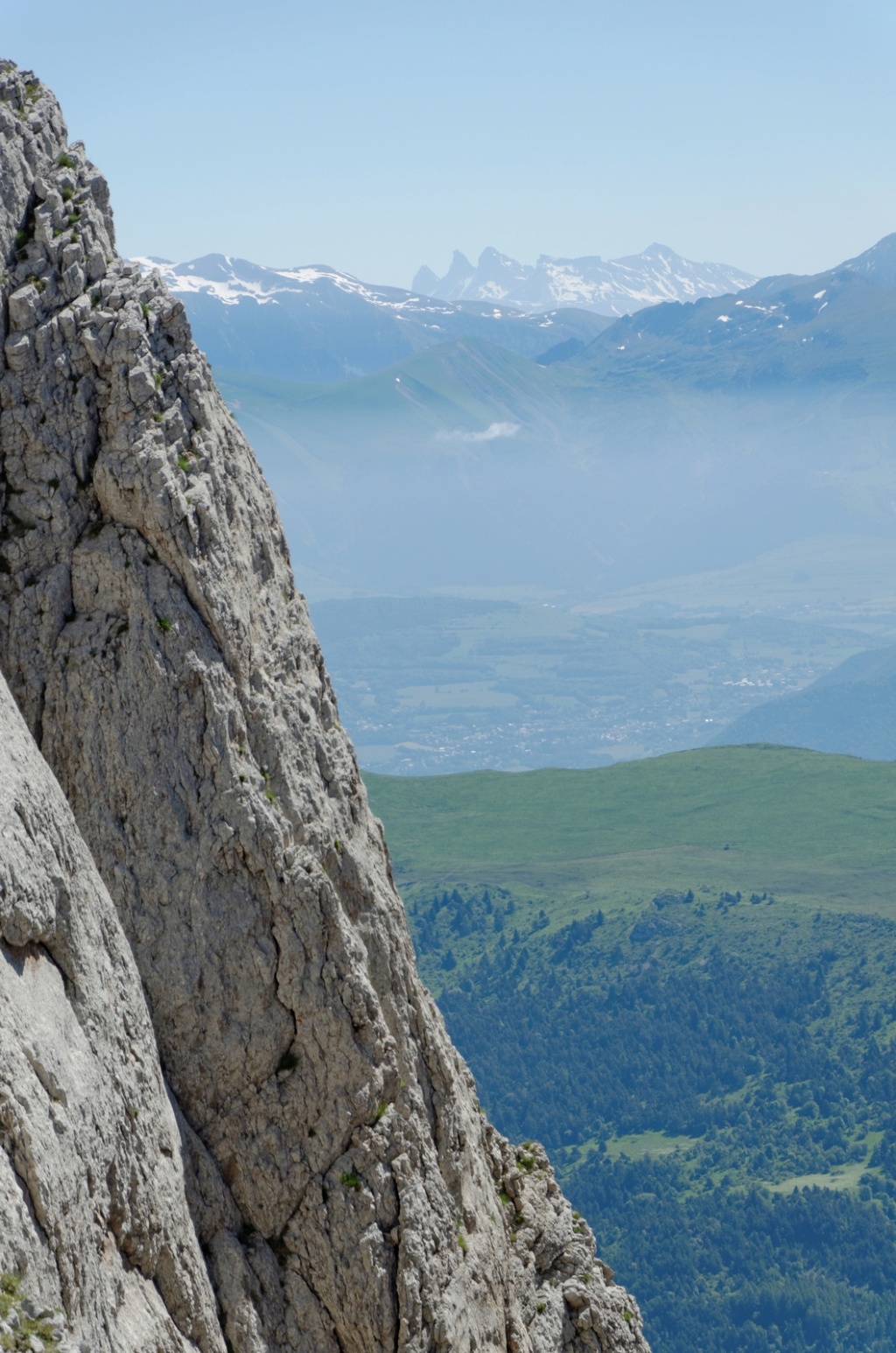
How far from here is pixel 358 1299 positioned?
20688mm

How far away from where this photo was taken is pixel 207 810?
20453 mm

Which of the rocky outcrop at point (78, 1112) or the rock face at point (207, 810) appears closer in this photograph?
the rocky outcrop at point (78, 1112)

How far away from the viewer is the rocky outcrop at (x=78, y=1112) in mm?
15766

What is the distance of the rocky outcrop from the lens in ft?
51.7

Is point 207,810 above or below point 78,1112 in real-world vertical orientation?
above

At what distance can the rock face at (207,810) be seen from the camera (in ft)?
66.2

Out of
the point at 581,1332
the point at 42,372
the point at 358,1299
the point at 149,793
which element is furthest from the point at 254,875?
the point at 581,1332

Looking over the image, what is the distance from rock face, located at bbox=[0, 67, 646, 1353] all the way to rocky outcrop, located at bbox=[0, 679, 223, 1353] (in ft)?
4.03

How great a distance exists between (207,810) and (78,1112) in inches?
186

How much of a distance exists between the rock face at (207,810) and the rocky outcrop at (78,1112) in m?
1.23

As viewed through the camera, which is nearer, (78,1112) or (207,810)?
(78,1112)

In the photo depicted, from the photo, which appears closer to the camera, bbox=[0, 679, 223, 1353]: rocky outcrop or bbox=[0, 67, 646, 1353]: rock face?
bbox=[0, 679, 223, 1353]: rocky outcrop

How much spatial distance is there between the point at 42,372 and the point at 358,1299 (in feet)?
42.2

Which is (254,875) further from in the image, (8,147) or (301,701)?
(8,147)
